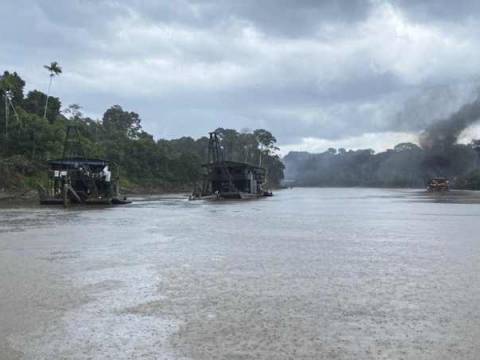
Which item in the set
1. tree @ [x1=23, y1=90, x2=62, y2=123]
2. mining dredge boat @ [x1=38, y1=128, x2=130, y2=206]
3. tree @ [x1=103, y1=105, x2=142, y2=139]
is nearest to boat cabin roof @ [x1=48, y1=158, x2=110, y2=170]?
mining dredge boat @ [x1=38, y1=128, x2=130, y2=206]

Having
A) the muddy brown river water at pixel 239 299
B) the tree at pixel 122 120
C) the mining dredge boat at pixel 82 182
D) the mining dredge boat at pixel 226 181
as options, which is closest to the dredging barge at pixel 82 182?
the mining dredge boat at pixel 82 182

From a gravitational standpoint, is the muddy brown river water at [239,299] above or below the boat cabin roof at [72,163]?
below

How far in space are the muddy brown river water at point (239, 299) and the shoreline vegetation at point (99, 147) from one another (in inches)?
1857

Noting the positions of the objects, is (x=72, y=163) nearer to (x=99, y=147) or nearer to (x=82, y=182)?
(x=82, y=182)

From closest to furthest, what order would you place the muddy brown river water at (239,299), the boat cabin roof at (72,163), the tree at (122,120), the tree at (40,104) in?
the muddy brown river water at (239,299)
the boat cabin roof at (72,163)
the tree at (40,104)
the tree at (122,120)

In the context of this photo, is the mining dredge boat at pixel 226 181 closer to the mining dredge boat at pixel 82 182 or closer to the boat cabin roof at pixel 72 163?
the mining dredge boat at pixel 82 182

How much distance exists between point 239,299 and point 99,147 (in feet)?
291

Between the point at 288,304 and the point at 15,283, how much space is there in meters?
6.29

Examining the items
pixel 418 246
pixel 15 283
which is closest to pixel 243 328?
pixel 15 283

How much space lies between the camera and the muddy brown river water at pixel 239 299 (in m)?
7.14

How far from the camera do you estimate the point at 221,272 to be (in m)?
13.3

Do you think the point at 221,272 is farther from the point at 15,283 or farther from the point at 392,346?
the point at 392,346

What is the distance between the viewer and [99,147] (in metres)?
94.5

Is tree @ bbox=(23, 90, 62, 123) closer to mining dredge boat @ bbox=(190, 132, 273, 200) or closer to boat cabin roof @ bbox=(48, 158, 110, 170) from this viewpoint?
mining dredge boat @ bbox=(190, 132, 273, 200)
